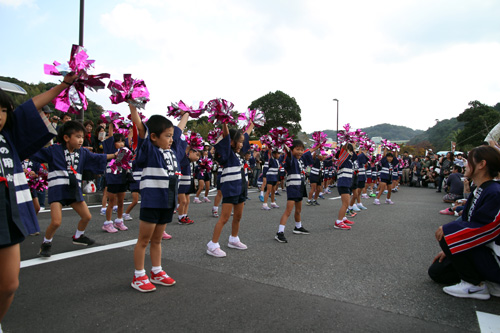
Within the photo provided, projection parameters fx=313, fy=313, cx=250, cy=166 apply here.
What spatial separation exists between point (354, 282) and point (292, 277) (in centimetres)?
72

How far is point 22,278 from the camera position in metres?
3.65

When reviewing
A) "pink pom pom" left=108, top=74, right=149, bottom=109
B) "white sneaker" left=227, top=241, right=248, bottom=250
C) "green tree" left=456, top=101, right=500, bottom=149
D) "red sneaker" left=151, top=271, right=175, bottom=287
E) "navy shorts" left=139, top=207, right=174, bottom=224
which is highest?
"green tree" left=456, top=101, right=500, bottom=149

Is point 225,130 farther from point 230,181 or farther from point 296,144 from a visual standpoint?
point 296,144

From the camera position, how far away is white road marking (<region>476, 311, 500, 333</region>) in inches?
104

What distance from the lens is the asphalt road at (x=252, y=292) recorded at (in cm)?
269

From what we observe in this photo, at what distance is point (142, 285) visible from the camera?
335cm

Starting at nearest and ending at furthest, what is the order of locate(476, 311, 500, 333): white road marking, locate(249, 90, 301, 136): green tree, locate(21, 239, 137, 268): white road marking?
locate(476, 311, 500, 333): white road marking
locate(21, 239, 137, 268): white road marking
locate(249, 90, 301, 136): green tree

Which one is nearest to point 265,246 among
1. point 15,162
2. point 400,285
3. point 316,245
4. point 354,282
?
point 316,245

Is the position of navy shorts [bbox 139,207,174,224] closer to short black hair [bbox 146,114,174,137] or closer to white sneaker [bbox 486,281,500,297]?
short black hair [bbox 146,114,174,137]

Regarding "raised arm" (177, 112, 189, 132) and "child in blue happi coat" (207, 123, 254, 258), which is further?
"child in blue happi coat" (207, 123, 254, 258)

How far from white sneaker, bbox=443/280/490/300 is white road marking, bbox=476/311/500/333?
1.16ft

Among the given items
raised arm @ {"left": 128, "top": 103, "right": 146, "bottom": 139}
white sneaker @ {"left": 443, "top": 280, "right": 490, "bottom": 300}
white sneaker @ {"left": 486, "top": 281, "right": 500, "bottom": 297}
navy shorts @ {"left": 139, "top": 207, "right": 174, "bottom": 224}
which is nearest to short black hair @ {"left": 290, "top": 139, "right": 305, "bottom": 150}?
navy shorts @ {"left": 139, "top": 207, "right": 174, "bottom": 224}

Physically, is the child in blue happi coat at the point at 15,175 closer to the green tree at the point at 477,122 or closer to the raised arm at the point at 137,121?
the raised arm at the point at 137,121

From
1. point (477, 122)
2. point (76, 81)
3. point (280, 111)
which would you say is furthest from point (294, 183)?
point (477, 122)
